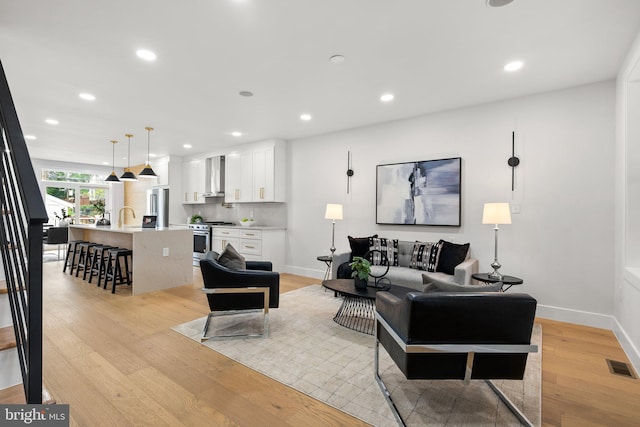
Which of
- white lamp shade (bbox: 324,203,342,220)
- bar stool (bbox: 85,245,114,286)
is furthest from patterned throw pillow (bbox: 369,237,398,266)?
bar stool (bbox: 85,245,114,286)

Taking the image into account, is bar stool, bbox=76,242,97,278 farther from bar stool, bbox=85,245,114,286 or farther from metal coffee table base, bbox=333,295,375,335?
metal coffee table base, bbox=333,295,375,335

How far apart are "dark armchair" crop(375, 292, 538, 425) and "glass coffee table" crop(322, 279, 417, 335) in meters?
1.07

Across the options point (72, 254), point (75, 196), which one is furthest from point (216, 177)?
point (75, 196)

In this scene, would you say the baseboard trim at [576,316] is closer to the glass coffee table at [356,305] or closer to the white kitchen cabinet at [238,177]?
the glass coffee table at [356,305]

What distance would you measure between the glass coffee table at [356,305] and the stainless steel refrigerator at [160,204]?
598cm

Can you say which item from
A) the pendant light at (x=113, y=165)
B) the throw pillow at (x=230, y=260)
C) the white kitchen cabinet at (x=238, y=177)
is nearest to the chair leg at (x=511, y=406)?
the throw pillow at (x=230, y=260)

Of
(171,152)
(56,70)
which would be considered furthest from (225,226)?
(56,70)

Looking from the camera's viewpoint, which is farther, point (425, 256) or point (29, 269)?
point (425, 256)

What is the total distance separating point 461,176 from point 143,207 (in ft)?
28.9

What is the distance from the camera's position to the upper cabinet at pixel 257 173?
610 centimetres

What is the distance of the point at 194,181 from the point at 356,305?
5.70 meters

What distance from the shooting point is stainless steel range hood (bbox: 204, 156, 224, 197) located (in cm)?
727

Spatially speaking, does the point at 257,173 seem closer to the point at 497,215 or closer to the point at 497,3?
the point at 497,215

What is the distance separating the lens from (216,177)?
7328 millimetres
